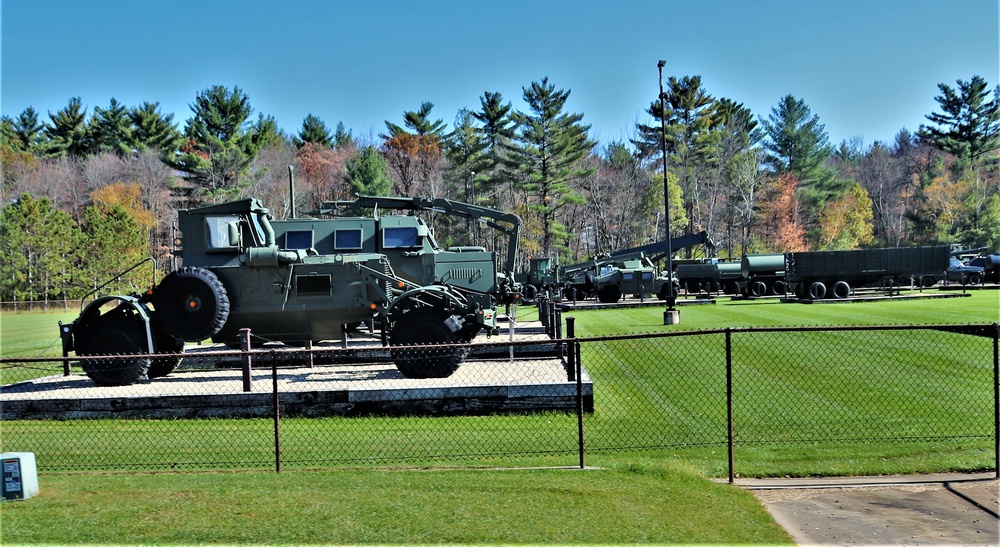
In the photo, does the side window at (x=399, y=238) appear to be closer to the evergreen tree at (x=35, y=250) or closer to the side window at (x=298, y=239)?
the side window at (x=298, y=239)

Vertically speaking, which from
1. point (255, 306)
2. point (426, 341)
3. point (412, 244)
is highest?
point (412, 244)

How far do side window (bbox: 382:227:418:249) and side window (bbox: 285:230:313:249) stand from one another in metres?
1.65

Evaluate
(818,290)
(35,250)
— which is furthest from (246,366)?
(35,250)

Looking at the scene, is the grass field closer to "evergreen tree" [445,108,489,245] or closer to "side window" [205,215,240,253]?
"side window" [205,215,240,253]

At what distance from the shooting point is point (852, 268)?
115 feet

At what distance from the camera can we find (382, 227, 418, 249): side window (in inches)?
Result: 683

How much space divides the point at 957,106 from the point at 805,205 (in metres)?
17.2

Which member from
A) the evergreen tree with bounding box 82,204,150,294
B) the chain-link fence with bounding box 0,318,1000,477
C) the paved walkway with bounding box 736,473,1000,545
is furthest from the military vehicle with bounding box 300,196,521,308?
the evergreen tree with bounding box 82,204,150,294

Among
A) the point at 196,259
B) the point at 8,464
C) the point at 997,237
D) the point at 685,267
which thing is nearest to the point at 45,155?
the point at 685,267

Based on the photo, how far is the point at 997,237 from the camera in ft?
211

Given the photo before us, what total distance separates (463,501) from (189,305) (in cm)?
824

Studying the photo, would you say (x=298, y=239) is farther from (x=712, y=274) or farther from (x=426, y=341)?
(x=712, y=274)

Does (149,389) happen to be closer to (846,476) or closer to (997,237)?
(846,476)

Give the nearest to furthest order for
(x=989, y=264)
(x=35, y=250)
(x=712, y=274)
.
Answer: (x=712, y=274)
(x=989, y=264)
(x=35, y=250)
